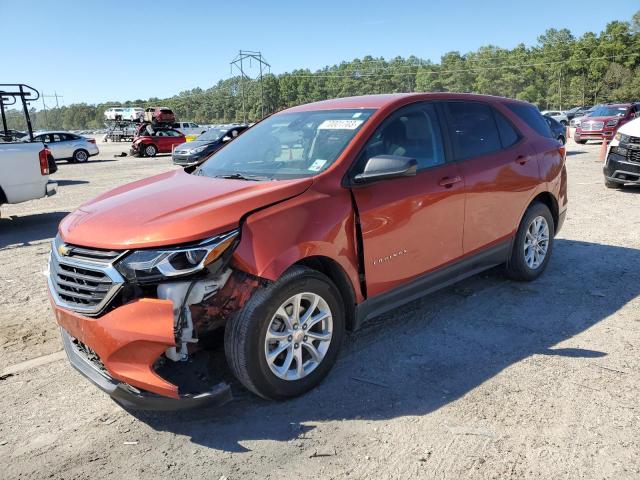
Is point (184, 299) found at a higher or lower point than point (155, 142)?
higher

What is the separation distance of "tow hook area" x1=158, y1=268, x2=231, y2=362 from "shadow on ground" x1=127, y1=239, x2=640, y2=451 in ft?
1.77

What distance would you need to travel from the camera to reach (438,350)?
3.77m

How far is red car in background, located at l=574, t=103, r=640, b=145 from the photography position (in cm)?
2209

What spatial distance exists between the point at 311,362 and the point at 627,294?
3.31 metres

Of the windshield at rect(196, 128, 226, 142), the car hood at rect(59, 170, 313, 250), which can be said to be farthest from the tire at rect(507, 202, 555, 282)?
the windshield at rect(196, 128, 226, 142)

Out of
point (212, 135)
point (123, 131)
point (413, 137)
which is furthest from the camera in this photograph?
point (123, 131)

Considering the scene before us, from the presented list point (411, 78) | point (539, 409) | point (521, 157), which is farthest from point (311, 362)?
point (411, 78)

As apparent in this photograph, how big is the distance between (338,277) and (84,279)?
1.48 meters

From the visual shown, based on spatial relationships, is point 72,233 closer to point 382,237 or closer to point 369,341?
point 382,237

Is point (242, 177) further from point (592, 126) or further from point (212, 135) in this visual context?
point (592, 126)

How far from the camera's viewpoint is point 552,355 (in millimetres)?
3641

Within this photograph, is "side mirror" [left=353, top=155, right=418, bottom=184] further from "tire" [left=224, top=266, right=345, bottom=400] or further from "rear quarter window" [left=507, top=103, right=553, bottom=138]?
"rear quarter window" [left=507, top=103, right=553, bottom=138]

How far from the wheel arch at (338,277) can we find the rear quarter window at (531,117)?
2.83m

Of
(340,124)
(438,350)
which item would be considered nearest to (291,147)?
(340,124)
